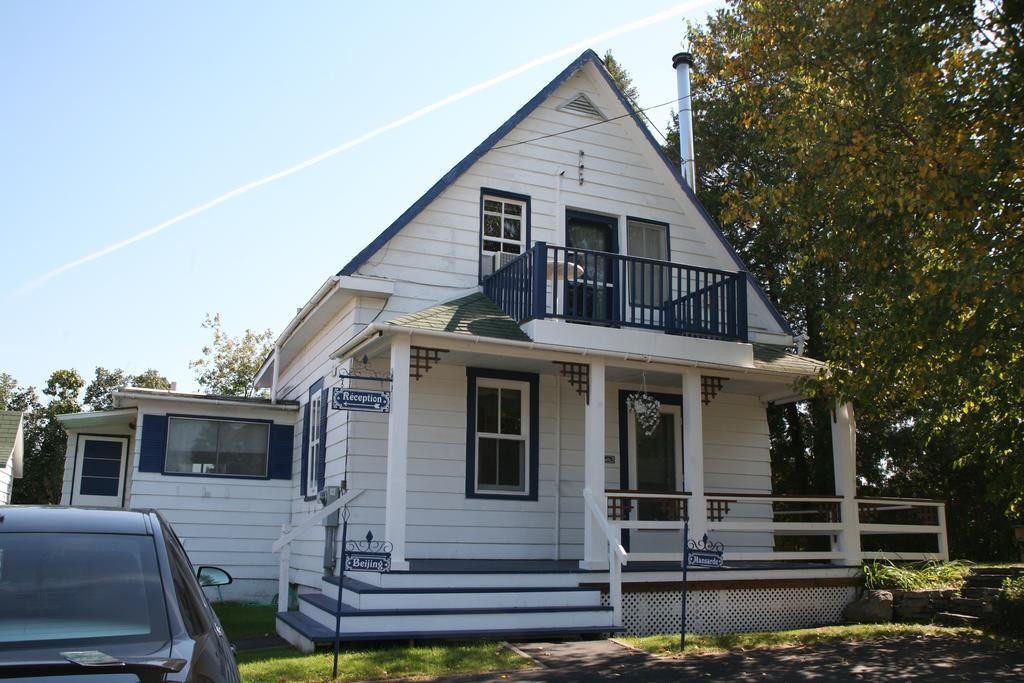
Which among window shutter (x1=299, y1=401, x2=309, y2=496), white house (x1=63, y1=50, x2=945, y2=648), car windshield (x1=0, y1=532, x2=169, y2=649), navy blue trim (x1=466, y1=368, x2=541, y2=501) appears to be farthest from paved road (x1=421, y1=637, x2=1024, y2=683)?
window shutter (x1=299, y1=401, x2=309, y2=496)

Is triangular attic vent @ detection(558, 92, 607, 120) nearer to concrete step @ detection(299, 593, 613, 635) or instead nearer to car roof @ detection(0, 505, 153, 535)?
concrete step @ detection(299, 593, 613, 635)

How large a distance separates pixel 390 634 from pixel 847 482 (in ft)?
25.2

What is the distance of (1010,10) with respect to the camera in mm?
10047

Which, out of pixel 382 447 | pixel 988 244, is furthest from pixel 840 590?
pixel 382 447

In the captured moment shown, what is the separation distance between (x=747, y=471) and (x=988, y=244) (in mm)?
6995

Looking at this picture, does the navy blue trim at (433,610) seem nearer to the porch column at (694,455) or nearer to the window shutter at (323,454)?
the porch column at (694,455)

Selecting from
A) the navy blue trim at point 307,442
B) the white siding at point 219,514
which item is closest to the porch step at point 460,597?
the navy blue trim at point 307,442

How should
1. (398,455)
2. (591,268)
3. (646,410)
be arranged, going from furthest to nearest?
(591,268), (646,410), (398,455)

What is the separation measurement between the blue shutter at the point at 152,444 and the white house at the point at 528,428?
4 cm

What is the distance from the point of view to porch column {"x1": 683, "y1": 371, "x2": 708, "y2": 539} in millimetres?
12758

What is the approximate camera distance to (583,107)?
1559cm

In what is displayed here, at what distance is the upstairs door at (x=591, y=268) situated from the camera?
41.3 ft

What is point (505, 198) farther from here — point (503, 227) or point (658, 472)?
point (658, 472)

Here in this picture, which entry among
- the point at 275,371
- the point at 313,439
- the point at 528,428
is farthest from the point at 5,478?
the point at 528,428
